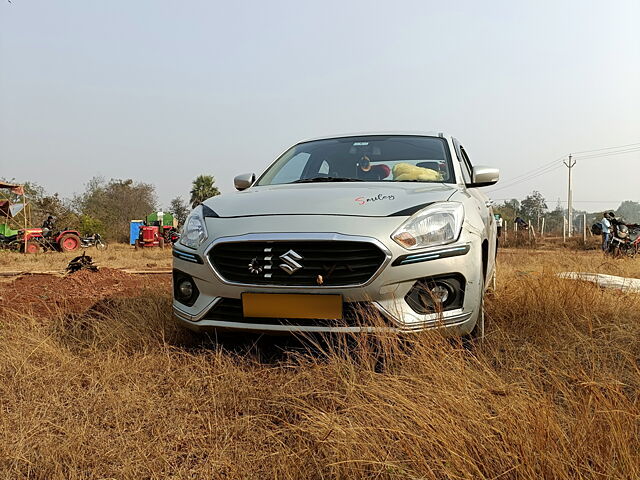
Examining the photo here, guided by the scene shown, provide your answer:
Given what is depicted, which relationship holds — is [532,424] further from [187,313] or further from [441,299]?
[187,313]

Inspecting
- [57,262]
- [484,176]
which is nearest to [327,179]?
[484,176]

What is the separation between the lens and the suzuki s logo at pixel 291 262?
2348mm

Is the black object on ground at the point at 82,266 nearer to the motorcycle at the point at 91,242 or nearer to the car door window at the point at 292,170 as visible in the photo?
the car door window at the point at 292,170

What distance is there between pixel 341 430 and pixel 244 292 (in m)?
1.02

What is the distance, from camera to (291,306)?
2.37 metres

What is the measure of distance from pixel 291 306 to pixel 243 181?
63.4 inches

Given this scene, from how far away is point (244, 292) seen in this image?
2434mm

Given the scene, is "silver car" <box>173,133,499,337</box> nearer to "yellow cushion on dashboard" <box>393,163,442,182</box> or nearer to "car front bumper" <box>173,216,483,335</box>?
"car front bumper" <box>173,216,483,335</box>

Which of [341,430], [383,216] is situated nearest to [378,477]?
[341,430]

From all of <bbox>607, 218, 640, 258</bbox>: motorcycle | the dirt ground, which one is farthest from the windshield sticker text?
<bbox>607, 218, 640, 258</bbox>: motorcycle

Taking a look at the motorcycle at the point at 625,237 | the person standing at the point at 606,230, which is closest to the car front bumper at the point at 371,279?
the motorcycle at the point at 625,237

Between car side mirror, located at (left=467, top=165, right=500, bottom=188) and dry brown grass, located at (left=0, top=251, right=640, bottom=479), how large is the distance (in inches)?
39.7

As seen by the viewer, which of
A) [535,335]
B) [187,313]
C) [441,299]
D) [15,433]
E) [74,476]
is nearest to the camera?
[74,476]

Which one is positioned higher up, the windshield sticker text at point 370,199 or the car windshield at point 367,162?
the car windshield at point 367,162
